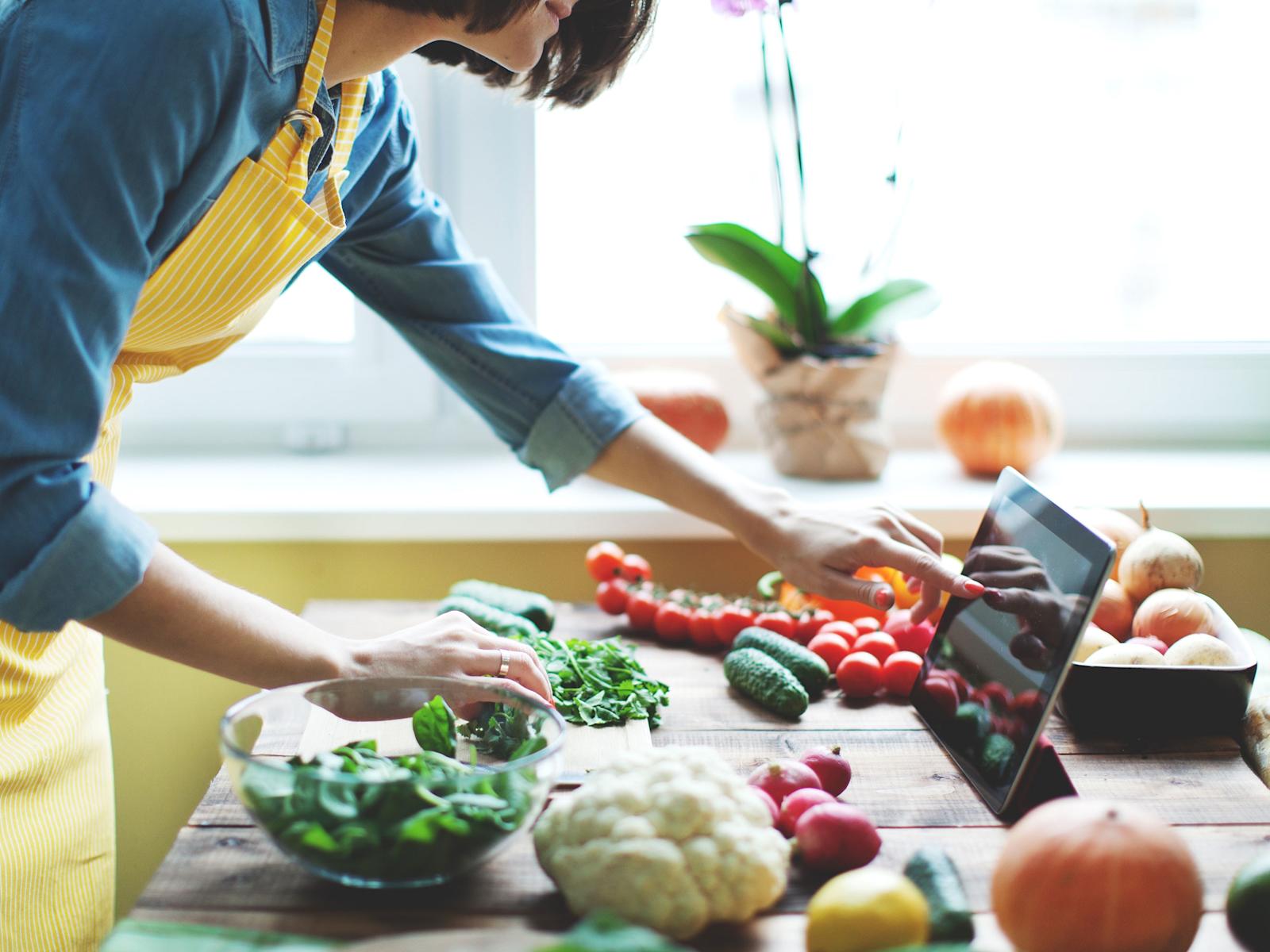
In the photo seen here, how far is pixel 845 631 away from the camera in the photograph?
47.2 inches

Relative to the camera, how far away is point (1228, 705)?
40.0 inches

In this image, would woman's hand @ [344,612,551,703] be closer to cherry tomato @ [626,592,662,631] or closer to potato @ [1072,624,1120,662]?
cherry tomato @ [626,592,662,631]

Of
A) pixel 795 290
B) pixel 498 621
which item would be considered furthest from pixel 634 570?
pixel 795 290

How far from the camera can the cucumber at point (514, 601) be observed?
1258 millimetres

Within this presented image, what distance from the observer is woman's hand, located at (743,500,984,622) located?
108 cm

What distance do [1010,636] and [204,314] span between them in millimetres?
703

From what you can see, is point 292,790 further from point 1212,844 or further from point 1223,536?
point 1223,536

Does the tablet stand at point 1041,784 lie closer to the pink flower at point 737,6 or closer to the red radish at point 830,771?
the red radish at point 830,771

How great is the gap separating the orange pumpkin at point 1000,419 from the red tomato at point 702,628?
587 mm

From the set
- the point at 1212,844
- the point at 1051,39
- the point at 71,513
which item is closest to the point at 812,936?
the point at 1212,844

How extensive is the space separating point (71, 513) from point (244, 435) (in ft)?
3.81

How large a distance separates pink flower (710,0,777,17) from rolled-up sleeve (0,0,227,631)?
85cm

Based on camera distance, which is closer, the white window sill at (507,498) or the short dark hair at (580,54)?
the short dark hair at (580,54)

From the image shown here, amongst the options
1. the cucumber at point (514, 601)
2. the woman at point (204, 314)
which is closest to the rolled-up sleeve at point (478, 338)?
the woman at point (204, 314)
